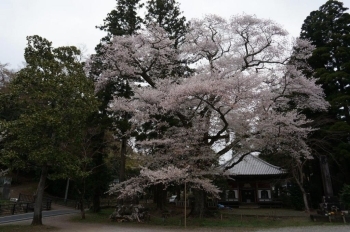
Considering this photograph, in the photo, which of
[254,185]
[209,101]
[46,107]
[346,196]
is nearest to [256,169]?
[254,185]

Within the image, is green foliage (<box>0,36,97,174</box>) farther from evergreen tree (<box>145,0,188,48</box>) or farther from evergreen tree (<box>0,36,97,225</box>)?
evergreen tree (<box>145,0,188,48</box>)

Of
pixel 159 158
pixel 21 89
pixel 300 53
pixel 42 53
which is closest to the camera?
pixel 21 89

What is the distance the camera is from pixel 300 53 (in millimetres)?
14953

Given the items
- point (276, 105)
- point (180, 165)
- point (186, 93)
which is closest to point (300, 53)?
point (276, 105)

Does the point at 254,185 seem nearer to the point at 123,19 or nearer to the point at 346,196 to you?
the point at 346,196

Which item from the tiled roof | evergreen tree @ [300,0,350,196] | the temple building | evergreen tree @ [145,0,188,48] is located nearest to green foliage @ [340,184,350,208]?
evergreen tree @ [300,0,350,196]

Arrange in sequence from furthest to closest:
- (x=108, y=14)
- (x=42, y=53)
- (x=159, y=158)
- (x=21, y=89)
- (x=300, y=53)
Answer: (x=108, y=14), (x=300, y=53), (x=159, y=158), (x=42, y=53), (x=21, y=89)

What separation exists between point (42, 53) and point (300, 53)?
13.4m

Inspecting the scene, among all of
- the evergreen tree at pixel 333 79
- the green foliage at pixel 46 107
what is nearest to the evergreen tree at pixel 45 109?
the green foliage at pixel 46 107

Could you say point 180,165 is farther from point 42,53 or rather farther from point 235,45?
point 42,53

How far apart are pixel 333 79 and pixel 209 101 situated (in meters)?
9.74

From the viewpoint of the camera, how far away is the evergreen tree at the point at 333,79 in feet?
54.0

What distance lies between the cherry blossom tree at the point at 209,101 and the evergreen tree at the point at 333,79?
2.75 metres

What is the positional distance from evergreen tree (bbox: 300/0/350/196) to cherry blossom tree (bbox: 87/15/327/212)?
2753mm
